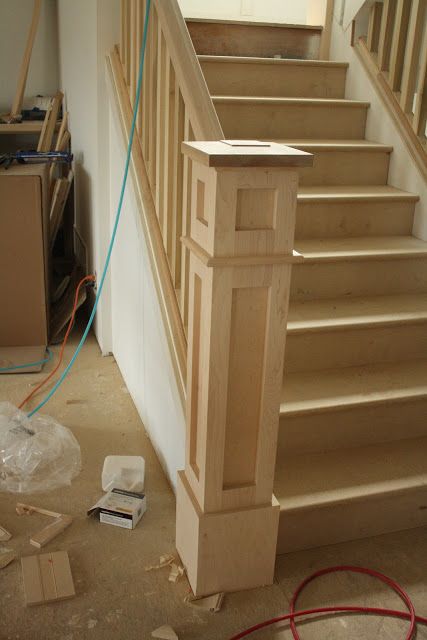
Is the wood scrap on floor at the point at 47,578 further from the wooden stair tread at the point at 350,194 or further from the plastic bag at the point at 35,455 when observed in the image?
the wooden stair tread at the point at 350,194

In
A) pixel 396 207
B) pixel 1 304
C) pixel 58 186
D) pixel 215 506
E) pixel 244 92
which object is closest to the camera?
pixel 215 506

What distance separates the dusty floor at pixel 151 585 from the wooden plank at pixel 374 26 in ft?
7.44

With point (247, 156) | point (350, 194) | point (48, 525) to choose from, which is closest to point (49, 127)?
point (350, 194)

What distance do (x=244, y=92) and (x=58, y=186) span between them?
4.60 feet

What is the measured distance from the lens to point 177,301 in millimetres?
2365

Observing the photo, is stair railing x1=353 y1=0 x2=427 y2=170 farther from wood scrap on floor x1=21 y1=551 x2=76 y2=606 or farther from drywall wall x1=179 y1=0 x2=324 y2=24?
wood scrap on floor x1=21 y1=551 x2=76 y2=606

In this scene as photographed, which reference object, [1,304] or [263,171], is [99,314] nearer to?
[1,304]

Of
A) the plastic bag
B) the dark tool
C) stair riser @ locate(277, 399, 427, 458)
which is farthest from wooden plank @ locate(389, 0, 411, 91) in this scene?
the plastic bag

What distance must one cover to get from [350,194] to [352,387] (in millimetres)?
928

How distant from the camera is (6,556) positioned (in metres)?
2.11

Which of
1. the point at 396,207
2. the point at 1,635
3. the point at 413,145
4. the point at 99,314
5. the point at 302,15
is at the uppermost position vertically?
the point at 302,15

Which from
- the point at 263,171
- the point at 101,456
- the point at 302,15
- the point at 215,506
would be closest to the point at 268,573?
the point at 215,506

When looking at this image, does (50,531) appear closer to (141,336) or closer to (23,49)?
(141,336)

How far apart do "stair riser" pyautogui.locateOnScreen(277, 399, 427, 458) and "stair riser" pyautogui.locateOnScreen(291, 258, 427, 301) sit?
53 cm
